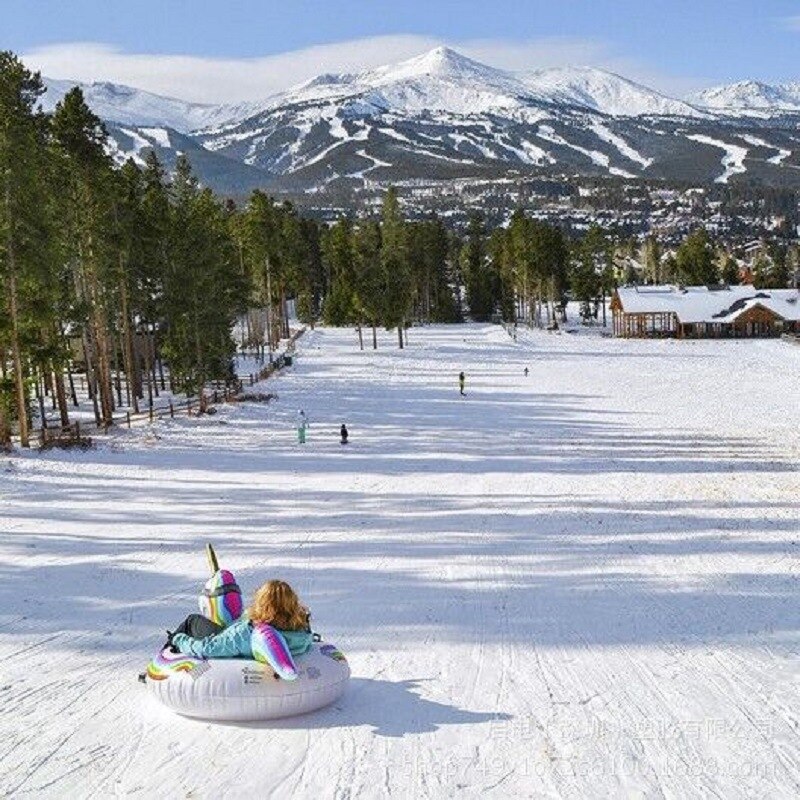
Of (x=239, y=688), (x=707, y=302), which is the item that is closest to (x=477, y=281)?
(x=707, y=302)

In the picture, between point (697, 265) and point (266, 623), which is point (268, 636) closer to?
point (266, 623)

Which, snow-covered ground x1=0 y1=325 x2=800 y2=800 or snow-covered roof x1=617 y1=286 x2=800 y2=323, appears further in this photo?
snow-covered roof x1=617 y1=286 x2=800 y2=323

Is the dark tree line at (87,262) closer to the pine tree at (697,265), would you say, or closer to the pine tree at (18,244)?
the pine tree at (18,244)

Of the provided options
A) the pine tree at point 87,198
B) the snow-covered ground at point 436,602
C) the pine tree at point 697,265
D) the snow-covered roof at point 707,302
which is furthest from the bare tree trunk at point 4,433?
A: the pine tree at point 697,265

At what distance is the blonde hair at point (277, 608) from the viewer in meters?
8.91

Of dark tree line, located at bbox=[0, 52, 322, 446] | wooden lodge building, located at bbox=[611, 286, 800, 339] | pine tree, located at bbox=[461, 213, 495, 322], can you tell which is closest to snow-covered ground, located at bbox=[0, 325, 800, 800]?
dark tree line, located at bbox=[0, 52, 322, 446]

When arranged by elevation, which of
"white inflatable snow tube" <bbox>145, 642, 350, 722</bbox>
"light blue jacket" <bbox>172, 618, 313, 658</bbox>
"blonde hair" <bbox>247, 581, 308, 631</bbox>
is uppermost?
"blonde hair" <bbox>247, 581, 308, 631</bbox>

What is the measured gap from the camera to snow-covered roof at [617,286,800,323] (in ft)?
304

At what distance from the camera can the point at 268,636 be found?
8742mm

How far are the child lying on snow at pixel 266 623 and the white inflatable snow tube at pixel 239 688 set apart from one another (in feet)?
0.31

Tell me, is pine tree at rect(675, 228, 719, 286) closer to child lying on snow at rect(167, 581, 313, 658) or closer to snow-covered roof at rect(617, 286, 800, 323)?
snow-covered roof at rect(617, 286, 800, 323)

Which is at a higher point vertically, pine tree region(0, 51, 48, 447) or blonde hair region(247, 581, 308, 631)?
pine tree region(0, 51, 48, 447)

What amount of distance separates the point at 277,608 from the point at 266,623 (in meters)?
0.19

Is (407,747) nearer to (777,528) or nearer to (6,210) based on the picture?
(777,528)
